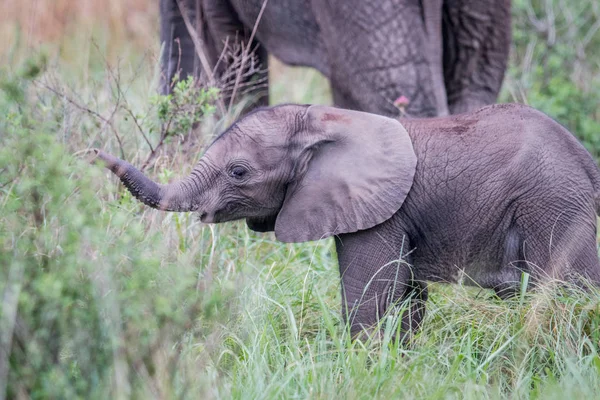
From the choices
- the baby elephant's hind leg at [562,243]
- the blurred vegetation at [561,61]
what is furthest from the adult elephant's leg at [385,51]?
the blurred vegetation at [561,61]

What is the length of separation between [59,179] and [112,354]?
1.81 ft

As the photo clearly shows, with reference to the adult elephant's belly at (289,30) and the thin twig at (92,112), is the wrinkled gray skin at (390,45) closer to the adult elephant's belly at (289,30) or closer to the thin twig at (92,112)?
the adult elephant's belly at (289,30)

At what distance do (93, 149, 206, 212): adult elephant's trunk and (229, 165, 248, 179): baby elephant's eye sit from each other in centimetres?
11

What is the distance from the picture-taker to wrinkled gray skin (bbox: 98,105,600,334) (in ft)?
12.8

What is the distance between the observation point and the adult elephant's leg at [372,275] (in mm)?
3963

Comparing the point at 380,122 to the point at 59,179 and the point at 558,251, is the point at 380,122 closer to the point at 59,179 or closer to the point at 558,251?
the point at 558,251

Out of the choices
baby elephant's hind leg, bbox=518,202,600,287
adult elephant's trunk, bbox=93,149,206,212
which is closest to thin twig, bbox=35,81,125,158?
adult elephant's trunk, bbox=93,149,206,212

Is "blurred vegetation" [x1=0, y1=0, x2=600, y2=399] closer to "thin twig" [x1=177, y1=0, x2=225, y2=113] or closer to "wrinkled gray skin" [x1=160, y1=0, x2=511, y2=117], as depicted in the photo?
"thin twig" [x1=177, y1=0, x2=225, y2=113]

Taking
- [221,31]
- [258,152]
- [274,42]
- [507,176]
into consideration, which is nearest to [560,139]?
[507,176]

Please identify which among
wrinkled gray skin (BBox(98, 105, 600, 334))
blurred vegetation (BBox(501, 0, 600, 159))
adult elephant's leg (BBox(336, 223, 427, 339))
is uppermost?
wrinkled gray skin (BBox(98, 105, 600, 334))

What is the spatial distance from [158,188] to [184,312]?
81 centimetres

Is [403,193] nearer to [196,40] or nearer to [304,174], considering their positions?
[304,174]

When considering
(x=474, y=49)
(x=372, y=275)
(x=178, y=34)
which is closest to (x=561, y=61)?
(x=474, y=49)

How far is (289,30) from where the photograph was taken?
6277mm
